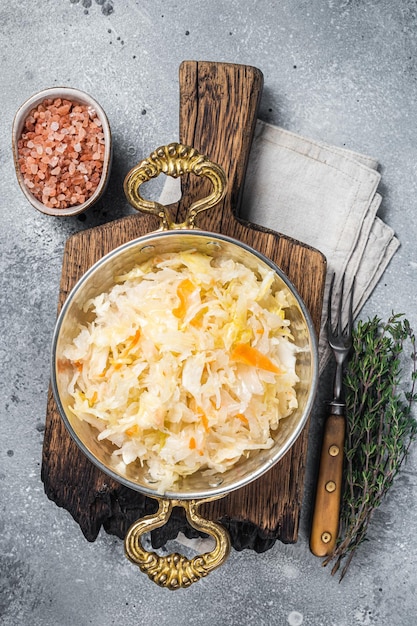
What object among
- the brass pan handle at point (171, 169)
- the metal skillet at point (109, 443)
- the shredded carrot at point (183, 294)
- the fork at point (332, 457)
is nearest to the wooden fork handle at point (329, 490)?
the fork at point (332, 457)

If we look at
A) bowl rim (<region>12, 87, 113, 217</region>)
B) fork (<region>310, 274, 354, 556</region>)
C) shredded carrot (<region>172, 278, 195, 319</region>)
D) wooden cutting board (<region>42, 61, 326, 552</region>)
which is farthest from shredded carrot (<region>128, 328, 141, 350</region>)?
fork (<region>310, 274, 354, 556</region>)

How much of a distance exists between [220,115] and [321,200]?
1.45 ft

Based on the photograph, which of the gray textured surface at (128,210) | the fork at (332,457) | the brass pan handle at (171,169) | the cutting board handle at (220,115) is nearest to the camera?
the brass pan handle at (171,169)

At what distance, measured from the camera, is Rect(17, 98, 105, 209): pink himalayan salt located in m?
2.06

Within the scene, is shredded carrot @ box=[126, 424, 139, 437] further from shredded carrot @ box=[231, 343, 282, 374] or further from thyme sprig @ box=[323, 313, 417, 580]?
thyme sprig @ box=[323, 313, 417, 580]

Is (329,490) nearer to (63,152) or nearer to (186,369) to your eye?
(186,369)

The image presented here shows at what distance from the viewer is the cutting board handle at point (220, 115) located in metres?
1.96

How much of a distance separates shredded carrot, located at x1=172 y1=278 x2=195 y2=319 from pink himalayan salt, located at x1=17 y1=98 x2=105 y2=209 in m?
0.54

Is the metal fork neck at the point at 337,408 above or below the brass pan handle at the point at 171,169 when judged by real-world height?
below

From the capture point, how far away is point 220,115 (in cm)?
197

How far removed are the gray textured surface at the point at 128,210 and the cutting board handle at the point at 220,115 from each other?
0.88 feet

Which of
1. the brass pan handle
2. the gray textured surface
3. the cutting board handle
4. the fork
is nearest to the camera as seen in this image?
the brass pan handle

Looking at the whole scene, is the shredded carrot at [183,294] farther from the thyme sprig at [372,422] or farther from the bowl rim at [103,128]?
the thyme sprig at [372,422]

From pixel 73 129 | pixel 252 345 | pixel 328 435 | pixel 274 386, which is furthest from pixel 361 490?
pixel 73 129
